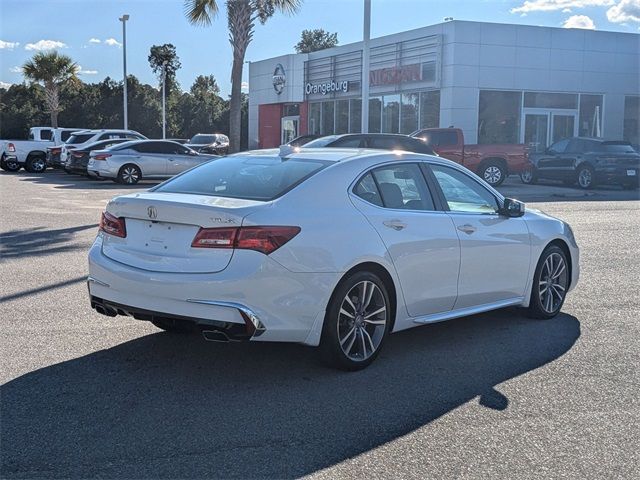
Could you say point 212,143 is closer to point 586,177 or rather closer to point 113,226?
point 586,177

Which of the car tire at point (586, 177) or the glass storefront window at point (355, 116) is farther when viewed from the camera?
the glass storefront window at point (355, 116)

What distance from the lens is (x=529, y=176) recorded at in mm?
25797

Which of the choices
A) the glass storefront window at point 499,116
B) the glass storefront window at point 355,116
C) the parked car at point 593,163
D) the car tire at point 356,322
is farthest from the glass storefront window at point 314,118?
the car tire at point 356,322

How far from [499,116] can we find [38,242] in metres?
23.7

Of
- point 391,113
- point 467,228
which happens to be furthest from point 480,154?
point 467,228

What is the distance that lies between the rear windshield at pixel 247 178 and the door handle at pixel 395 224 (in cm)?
62

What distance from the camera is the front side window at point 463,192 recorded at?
627 centimetres

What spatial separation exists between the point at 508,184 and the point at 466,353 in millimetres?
20967

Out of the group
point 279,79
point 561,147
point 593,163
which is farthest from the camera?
point 279,79

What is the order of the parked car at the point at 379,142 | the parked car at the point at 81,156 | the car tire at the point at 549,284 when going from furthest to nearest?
1. the parked car at the point at 81,156
2. the parked car at the point at 379,142
3. the car tire at the point at 549,284

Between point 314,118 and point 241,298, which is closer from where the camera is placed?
point 241,298

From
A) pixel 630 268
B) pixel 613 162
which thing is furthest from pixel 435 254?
pixel 613 162

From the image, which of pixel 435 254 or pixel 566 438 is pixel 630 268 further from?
pixel 566 438

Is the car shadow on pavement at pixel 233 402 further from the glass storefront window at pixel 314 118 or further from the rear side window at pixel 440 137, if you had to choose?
the glass storefront window at pixel 314 118
